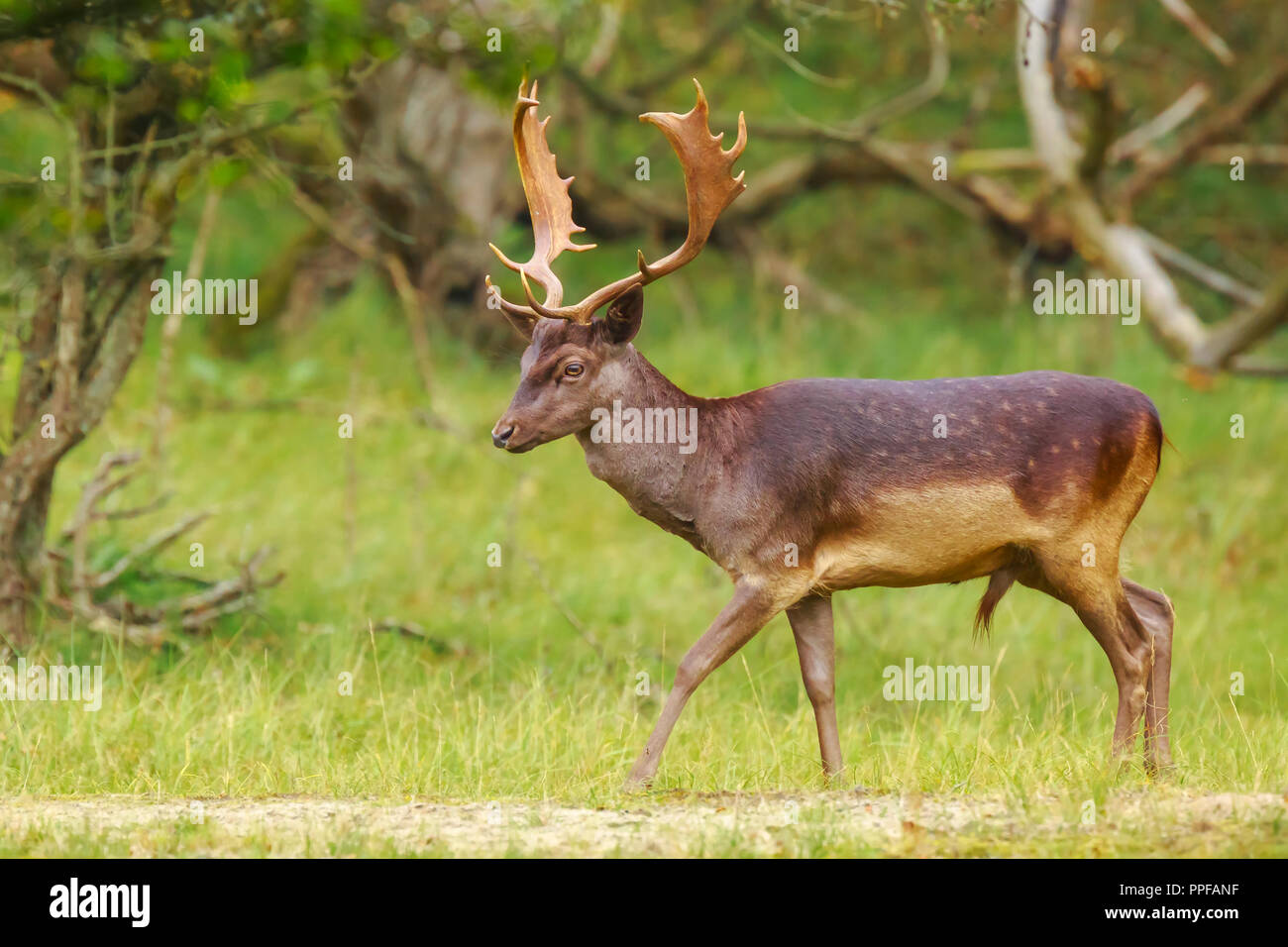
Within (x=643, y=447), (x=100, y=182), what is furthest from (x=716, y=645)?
(x=100, y=182)

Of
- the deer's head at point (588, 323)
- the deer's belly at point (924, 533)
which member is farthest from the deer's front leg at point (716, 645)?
the deer's head at point (588, 323)

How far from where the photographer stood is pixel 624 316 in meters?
6.39

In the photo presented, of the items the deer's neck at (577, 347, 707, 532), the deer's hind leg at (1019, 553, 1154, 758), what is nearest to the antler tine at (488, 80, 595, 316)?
the deer's neck at (577, 347, 707, 532)

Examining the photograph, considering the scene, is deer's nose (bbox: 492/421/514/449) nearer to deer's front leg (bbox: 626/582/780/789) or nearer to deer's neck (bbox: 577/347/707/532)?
deer's neck (bbox: 577/347/707/532)

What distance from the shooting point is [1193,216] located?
54.3 feet

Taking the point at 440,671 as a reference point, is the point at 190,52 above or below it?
above

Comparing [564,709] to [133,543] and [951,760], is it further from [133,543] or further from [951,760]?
[133,543]

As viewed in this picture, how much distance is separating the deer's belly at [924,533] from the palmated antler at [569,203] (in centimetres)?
127

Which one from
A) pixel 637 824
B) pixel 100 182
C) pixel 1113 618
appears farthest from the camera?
pixel 100 182

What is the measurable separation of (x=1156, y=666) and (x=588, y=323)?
279 centimetres

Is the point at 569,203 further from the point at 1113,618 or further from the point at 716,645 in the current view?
the point at 1113,618

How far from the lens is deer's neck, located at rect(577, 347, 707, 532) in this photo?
6387 millimetres

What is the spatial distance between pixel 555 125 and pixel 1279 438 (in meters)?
7.93

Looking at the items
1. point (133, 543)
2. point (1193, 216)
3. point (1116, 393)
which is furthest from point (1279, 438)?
point (133, 543)
